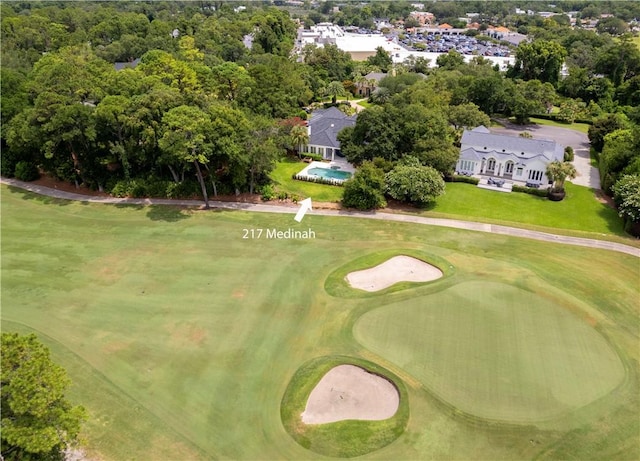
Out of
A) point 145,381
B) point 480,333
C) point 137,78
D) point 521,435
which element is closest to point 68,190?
point 137,78

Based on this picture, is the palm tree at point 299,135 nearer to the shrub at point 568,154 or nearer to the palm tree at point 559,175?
the palm tree at point 559,175

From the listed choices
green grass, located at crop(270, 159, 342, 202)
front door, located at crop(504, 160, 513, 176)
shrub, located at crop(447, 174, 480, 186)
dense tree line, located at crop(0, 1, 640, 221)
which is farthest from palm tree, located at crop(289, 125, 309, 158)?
front door, located at crop(504, 160, 513, 176)

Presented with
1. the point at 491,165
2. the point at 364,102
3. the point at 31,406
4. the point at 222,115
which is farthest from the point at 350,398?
the point at 364,102

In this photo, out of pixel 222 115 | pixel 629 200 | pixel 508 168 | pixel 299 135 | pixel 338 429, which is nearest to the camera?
pixel 338 429

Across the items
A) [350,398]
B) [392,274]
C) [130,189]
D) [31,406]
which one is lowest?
[350,398]

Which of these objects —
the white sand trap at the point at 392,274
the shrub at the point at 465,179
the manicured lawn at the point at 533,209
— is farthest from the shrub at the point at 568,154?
the white sand trap at the point at 392,274

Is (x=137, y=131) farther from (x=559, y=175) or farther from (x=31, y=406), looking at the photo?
(x=559, y=175)

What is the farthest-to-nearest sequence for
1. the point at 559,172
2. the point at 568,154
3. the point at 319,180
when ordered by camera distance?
the point at 568,154
the point at 319,180
the point at 559,172

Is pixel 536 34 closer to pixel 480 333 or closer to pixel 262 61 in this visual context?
pixel 262 61
